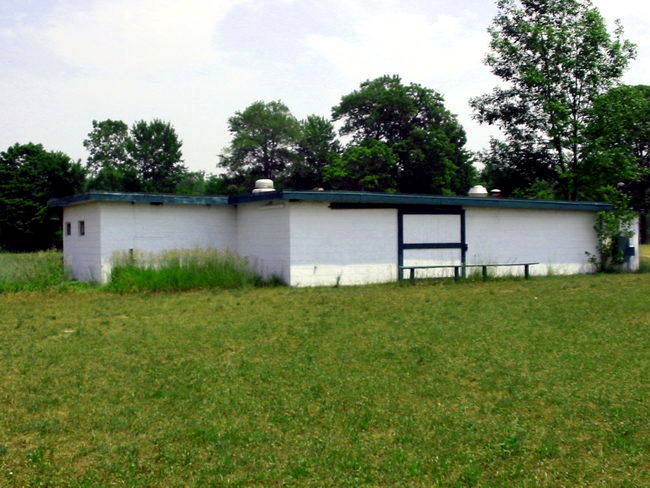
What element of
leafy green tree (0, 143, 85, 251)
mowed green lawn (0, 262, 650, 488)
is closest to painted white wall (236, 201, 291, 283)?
mowed green lawn (0, 262, 650, 488)

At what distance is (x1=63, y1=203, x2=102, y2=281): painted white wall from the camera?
17.2m

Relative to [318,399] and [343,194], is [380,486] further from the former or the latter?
[343,194]

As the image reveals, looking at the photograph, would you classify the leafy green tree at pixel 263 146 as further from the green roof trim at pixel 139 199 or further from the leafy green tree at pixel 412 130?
the green roof trim at pixel 139 199

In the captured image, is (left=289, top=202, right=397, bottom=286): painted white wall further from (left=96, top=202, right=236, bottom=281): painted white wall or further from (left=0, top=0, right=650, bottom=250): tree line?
(left=0, top=0, right=650, bottom=250): tree line

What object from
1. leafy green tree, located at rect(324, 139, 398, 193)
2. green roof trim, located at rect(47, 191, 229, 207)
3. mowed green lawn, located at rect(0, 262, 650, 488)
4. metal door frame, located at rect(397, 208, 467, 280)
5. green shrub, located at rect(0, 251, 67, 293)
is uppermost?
leafy green tree, located at rect(324, 139, 398, 193)

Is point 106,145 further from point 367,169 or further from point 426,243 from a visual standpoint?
point 426,243

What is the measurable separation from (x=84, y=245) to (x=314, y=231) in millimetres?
6383

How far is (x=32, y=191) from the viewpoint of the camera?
44.4m

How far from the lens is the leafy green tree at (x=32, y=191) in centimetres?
4281

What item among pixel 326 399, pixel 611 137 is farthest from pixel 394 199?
pixel 611 137

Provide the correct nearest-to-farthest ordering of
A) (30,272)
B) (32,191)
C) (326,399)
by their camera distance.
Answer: (326,399), (30,272), (32,191)

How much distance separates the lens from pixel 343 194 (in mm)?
17578

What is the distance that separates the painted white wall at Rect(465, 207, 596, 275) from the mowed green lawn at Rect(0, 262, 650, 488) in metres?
8.61

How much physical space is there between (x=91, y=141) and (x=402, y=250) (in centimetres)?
6171
